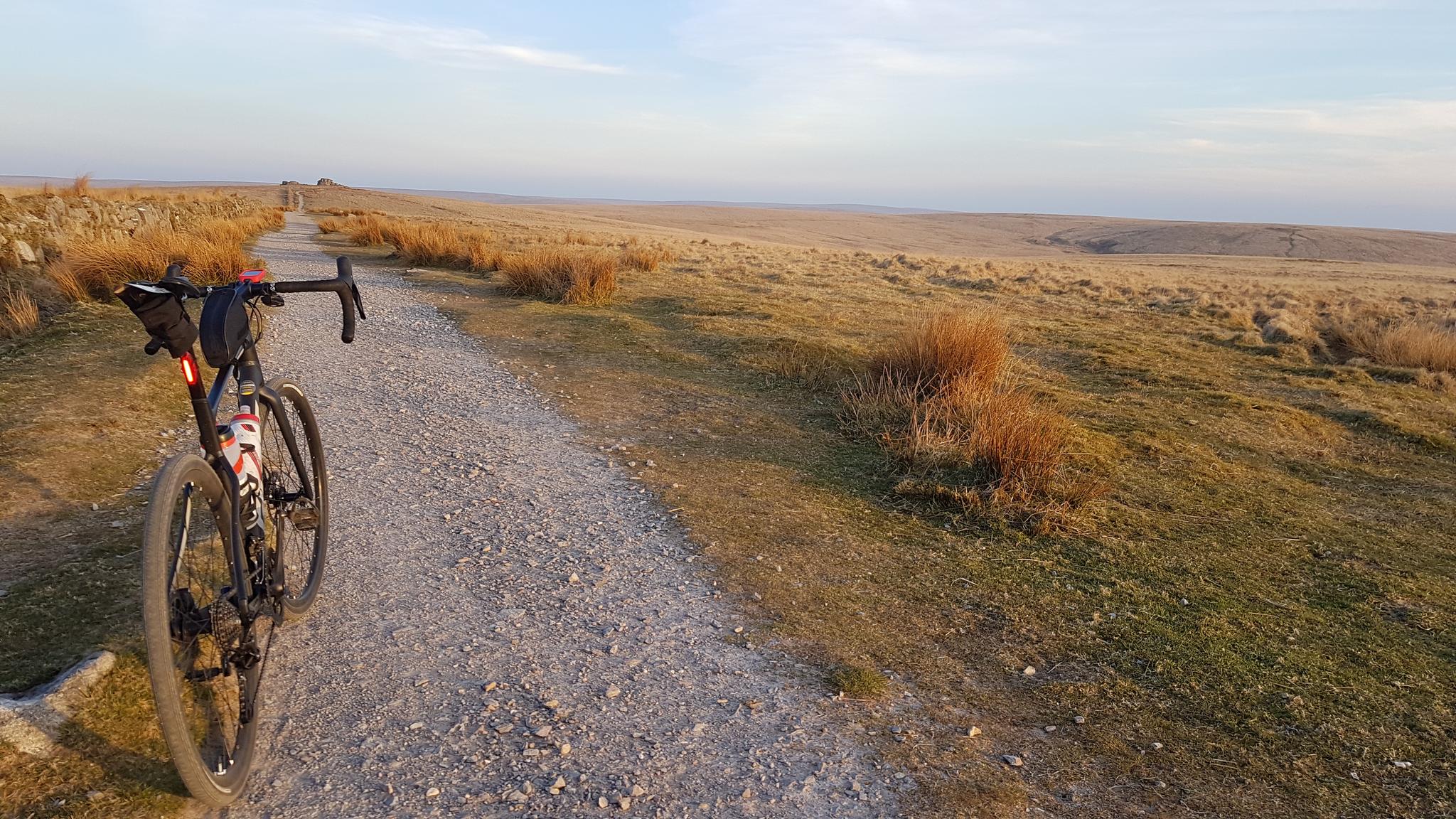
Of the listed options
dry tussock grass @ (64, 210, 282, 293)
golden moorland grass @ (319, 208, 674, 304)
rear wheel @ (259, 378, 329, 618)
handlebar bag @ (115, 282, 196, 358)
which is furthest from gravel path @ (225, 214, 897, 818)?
golden moorland grass @ (319, 208, 674, 304)

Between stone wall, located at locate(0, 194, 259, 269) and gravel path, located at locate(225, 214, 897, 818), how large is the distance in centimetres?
1122

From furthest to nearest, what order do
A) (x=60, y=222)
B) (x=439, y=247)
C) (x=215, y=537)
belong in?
1. (x=439, y=247)
2. (x=60, y=222)
3. (x=215, y=537)

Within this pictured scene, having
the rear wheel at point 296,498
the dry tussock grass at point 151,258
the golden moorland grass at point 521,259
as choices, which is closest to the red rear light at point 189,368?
the rear wheel at point 296,498

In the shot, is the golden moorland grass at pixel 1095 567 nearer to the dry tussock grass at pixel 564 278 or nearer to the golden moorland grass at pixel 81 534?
the golden moorland grass at pixel 81 534

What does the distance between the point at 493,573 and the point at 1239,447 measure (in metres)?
6.78

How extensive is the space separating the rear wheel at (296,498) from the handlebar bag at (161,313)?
0.75m

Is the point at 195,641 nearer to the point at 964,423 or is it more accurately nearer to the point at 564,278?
the point at 964,423

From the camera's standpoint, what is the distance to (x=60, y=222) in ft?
53.0

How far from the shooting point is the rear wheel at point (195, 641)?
6.80 ft

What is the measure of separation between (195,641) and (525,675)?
3.82 ft

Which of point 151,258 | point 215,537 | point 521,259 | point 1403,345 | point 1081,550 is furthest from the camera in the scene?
point 521,259

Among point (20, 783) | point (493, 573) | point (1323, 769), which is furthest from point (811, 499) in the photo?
point (20, 783)

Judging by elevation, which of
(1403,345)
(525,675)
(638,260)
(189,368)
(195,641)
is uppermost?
(638,260)

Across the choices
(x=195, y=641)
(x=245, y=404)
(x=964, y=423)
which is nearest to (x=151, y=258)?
(x=245, y=404)
